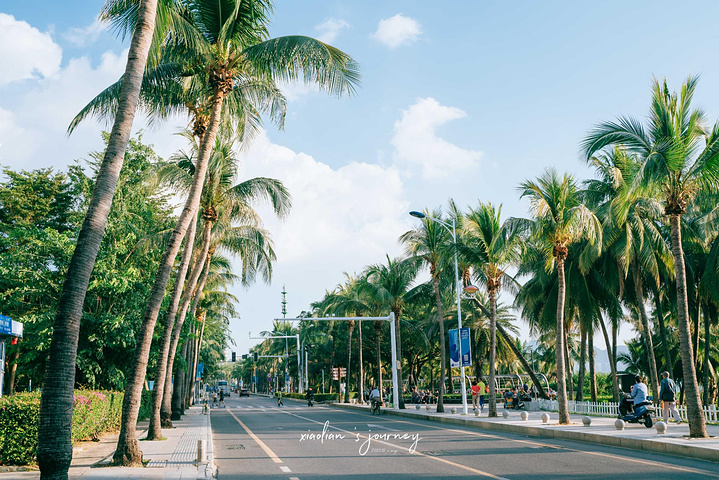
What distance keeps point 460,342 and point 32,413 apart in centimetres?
2197

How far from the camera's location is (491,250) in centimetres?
2770

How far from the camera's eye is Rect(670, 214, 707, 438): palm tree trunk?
49.6ft

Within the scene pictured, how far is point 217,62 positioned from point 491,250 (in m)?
16.5

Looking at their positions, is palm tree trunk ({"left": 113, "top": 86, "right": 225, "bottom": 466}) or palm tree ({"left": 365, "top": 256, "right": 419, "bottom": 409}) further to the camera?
palm tree ({"left": 365, "top": 256, "right": 419, "bottom": 409})

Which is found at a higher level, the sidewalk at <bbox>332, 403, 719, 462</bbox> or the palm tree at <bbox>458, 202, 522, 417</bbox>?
the palm tree at <bbox>458, 202, 522, 417</bbox>

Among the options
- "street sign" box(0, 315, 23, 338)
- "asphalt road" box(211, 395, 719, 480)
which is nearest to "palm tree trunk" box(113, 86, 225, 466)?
"asphalt road" box(211, 395, 719, 480)

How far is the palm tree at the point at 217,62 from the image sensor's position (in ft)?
42.6

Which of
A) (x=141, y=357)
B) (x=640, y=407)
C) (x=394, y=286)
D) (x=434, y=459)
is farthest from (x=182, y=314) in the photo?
(x=394, y=286)

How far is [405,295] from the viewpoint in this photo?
144ft

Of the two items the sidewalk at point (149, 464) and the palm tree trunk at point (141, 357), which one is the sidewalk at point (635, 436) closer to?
the sidewalk at point (149, 464)

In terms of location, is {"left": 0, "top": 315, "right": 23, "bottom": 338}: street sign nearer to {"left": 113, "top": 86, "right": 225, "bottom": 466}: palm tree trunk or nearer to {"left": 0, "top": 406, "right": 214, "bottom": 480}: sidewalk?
{"left": 0, "top": 406, "right": 214, "bottom": 480}: sidewalk

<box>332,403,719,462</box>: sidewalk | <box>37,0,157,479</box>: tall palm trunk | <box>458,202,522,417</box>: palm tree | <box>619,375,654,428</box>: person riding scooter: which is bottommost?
<box>332,403,719,462</box>: sidewalk

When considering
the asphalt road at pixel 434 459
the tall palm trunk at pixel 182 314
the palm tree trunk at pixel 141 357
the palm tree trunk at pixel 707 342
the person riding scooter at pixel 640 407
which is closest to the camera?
the asphalt road at pixel 434 459

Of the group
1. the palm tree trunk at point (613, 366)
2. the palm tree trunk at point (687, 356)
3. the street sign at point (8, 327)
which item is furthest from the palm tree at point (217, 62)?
the palm tree trunk at point (613, 366)
